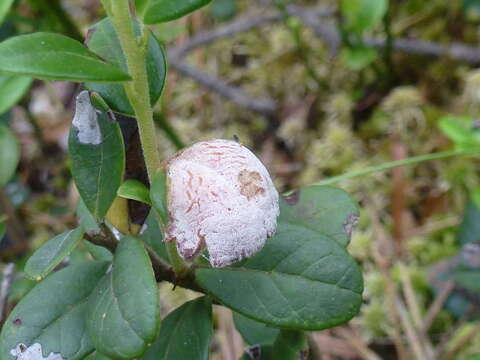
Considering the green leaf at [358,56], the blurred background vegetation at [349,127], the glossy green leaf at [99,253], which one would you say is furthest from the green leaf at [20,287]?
the green leaf at [358,56]

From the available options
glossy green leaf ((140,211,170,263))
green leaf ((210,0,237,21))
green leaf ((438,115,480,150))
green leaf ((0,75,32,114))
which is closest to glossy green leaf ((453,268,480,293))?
green leaf ((438,115,480,150))

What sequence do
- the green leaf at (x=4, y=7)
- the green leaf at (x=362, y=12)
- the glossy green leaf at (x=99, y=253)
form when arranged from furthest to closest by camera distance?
the green leaf at (x=362, y=12), the green leaf at (x=4, y=7), the glossy green leaf at (x=99, y=253)

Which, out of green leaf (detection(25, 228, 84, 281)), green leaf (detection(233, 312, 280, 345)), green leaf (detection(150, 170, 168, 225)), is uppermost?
green leaf (detection(150, 170, 168, 225))

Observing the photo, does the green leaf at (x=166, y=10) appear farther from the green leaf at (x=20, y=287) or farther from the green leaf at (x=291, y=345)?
the green leaf at (x=20, y=287)

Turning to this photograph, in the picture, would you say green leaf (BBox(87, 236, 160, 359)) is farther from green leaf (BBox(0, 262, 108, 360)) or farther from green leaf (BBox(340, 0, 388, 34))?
green leaf (BBox(340, 0, 388, 34))

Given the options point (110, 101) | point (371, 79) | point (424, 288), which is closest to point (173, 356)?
point (110, 101)

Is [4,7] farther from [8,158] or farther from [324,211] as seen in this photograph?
[324,211]
